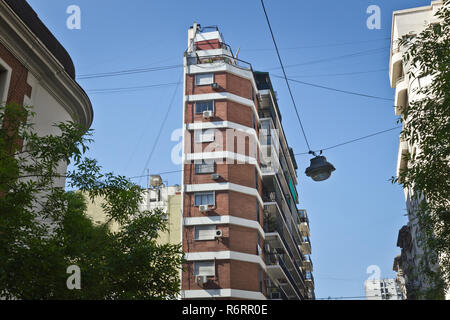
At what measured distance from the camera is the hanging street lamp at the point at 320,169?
55.1 feet

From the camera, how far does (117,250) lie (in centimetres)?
1087

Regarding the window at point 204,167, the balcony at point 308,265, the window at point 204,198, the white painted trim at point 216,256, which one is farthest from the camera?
the balcony at point 308,265

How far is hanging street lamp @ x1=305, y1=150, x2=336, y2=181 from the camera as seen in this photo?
55.1 ft

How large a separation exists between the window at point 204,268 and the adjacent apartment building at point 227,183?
0.07m

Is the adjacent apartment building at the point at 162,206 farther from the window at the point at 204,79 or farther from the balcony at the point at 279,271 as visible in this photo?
the window at the point at 204,79

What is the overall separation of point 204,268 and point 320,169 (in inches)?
774

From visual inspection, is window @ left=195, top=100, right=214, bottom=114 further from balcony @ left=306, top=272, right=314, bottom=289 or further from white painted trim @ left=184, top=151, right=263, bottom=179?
balcony @ left=306, top=272, right=314, bottom=289

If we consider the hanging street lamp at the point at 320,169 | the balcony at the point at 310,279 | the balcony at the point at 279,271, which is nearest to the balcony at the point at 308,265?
the balcony at the point at 310,279

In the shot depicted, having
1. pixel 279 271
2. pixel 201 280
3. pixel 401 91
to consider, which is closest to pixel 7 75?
pixel 201 280

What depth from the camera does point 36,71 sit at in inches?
609

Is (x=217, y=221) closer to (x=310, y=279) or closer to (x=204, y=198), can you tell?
(x=204, y=198)

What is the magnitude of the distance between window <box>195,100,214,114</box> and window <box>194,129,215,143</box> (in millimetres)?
1719
